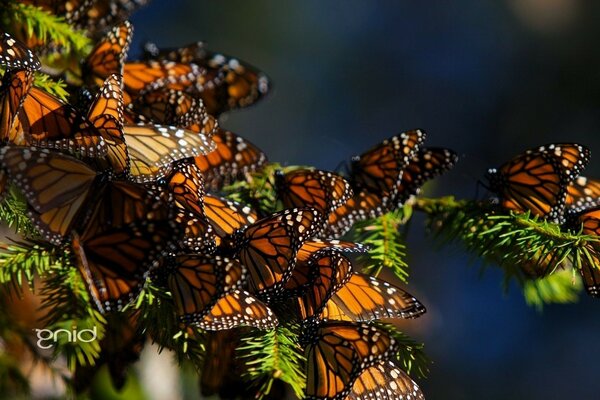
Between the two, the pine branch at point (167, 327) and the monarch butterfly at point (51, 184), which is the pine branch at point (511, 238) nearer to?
the pine branch at point (167, 327)

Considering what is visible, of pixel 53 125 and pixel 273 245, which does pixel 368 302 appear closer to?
pixel 273 245

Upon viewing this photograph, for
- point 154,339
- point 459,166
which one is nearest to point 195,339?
point 154,339

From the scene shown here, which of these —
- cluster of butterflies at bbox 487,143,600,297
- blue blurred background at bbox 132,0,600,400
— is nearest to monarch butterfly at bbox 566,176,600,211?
cluster of butterflies at bbox 487,143,600,297

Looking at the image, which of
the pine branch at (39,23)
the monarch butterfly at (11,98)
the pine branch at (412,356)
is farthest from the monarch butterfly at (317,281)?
the pine branch at (39,23)

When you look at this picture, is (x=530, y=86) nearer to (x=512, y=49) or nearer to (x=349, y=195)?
(x=512, y=49)

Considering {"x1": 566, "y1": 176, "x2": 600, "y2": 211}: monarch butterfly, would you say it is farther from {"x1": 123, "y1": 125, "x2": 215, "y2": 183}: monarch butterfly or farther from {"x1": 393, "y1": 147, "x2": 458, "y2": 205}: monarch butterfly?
{"x1": 123, "y1": 125, "x2": 215, "y2": 183}: monarch butterfly

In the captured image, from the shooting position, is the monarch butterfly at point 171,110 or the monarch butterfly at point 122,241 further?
the monarch butterfly at point 171,110
